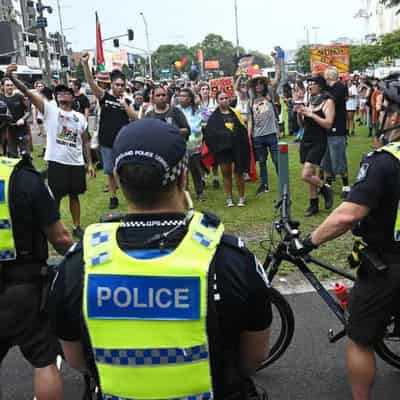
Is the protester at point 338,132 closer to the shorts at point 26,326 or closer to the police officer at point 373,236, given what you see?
the police officer at point 373,236

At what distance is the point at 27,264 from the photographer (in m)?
2.69

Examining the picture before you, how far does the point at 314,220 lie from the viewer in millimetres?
7305

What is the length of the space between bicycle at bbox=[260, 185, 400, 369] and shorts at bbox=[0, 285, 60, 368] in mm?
1423

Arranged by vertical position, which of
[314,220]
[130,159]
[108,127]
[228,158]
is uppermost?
[130,159]

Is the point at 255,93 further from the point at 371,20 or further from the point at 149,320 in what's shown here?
the point at 371,20

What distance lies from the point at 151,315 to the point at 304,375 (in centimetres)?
236

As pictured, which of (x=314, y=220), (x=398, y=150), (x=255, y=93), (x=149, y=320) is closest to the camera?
(x=149, y=320)

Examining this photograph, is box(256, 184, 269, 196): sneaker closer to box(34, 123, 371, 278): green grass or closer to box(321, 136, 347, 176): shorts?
box(34, 123, 371, 278): green grass

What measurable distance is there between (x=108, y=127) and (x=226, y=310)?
6796 millimetres

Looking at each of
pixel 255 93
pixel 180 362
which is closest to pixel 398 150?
pixel 180 362

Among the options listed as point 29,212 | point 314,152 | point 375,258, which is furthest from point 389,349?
point 314,152

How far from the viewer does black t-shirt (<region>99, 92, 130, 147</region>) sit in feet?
26.8

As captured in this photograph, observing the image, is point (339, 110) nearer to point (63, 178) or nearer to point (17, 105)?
point (63, 178)

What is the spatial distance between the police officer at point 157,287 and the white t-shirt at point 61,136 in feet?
16.0
